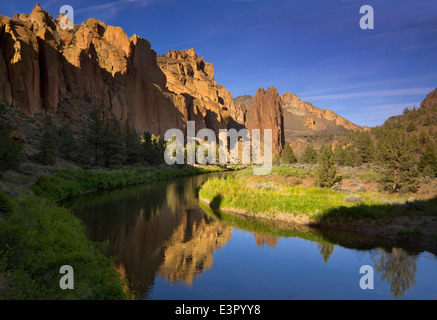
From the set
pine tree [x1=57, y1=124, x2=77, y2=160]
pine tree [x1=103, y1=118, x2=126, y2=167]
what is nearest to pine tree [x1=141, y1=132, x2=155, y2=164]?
pine tree [x1=103, y1=118, x2=126, y2=167]

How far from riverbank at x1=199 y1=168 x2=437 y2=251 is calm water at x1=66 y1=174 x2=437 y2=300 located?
1192 mm

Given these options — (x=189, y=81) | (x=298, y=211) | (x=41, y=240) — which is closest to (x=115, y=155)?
(x=298, y=211)

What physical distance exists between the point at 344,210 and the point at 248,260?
9.30 meters

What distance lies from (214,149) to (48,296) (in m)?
100

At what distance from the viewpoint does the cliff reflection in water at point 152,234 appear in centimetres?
1312

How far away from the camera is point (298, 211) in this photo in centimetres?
2216

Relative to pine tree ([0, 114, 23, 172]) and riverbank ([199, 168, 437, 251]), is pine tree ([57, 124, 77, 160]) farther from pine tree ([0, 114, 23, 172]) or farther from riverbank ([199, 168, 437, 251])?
riverbank ([199, 168, 437, 251])

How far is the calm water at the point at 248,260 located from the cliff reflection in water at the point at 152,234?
0.16 ft

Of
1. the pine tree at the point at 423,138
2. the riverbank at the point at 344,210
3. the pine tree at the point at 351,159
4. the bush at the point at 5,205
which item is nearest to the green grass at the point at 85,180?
the bush at the point at 5,205

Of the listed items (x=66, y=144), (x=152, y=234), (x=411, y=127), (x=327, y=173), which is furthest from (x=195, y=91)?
(x=152, y=234)

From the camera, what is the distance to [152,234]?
1888 cm

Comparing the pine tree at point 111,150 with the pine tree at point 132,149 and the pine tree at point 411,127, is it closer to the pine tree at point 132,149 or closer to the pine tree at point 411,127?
the pine tree at point 132,149

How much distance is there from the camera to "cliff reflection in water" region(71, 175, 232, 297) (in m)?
13.1
